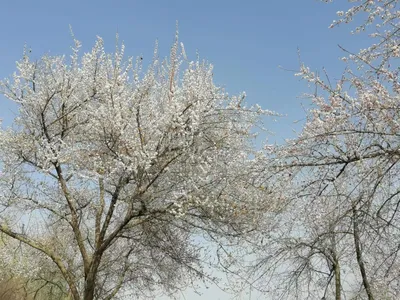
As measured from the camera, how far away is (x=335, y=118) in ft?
17.8

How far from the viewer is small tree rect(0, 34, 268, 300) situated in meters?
7.74

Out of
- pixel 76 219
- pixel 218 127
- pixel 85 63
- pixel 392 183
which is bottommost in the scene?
pixel 392 183

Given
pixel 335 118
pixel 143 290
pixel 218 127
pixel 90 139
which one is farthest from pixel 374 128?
pixel 143 290

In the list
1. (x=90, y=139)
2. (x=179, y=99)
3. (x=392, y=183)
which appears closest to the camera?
(x=392, y=183)

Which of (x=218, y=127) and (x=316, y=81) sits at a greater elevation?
(x=218, y=127)

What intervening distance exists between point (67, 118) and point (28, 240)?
2.84 metres

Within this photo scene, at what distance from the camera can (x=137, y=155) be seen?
7.28 metres

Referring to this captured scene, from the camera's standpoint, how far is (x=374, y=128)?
5.18m

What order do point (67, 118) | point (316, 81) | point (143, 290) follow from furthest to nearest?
1. point (143, 290)
2. point (67, 118)
3. point (316, 81)

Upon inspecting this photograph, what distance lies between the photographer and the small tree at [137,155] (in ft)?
25.4

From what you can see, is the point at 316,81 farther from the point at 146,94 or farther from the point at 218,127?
the point at 146,94

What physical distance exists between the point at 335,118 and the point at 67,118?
21.8 ft

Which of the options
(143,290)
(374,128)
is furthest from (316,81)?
(143,290)

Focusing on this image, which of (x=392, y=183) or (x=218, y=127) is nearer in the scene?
(x=392, y=183)
